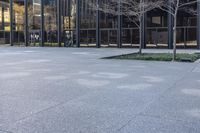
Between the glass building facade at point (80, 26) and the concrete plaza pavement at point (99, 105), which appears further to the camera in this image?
the glass building facade at point (80, 26)

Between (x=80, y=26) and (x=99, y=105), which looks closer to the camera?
(x=99, y=105)

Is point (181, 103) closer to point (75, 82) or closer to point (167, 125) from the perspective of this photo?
point (167, 125)

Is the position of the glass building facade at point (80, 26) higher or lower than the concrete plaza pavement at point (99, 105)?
higher

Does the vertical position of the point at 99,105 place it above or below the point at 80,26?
below

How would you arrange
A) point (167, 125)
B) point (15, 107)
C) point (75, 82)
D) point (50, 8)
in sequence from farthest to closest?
point (50, 8) < point (75, 82) < point (15, 107) < point (167, 125)

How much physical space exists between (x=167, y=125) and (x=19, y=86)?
5.86 metres

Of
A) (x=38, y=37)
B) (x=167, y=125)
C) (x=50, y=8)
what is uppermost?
(x=50, y=8)

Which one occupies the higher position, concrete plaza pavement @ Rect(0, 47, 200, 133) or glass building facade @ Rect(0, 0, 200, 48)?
glass building facade @ Rect(0, 0, 200, 48)

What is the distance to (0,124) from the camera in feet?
19.5

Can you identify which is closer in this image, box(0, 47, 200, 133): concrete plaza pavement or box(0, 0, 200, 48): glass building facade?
box(0, 47, 200, 133): concrete plaza pavement

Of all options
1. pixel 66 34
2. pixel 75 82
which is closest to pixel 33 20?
pixel 66 34

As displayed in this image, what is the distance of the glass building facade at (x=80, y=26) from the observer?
35.5 metres

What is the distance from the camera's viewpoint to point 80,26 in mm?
41906

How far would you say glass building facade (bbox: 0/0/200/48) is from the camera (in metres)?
35.5
